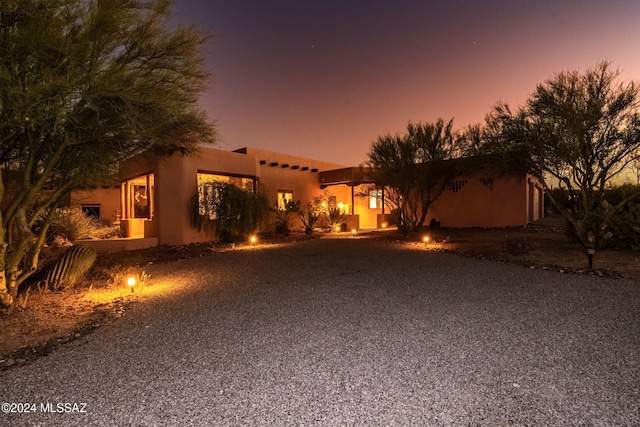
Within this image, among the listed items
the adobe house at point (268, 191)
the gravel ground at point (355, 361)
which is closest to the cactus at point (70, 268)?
the gravel ground at point (355, 361)

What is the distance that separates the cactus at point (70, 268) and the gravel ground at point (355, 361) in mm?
2120

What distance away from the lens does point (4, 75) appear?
329 centimetres

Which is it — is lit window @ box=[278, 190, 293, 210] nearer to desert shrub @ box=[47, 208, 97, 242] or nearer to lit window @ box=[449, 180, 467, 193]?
desert shrub @ box=[47, 208, 97, 242]

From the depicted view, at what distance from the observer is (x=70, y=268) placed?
5.98 meters

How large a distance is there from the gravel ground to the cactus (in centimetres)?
212

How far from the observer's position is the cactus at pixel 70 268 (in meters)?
5.77

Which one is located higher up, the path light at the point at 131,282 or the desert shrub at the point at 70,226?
the desert shrub at the point at 70,226

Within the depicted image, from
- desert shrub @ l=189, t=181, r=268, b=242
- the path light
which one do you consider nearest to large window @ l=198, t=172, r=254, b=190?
desert shrub @ l=189, t=181, r=268, b=242

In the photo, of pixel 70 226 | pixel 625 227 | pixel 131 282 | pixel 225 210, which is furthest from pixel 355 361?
pixel 70 226

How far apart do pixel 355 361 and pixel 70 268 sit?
5.59 m

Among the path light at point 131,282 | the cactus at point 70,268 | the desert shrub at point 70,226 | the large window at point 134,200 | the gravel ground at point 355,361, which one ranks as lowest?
the gravel ground at point 355,361

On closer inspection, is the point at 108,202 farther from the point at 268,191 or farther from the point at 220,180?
the point at 268,191

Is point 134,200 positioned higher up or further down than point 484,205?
higher up

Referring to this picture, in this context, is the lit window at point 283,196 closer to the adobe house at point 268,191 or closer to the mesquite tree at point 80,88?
the adobe house at point 268,191
